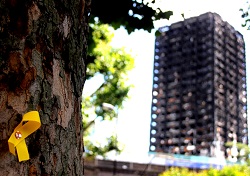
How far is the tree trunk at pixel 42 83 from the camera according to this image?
1.71 meters

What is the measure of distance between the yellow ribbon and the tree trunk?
0.03 m

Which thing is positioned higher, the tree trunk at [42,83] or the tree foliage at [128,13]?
the tree foliage at [128,13]

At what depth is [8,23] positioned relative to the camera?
5.89 feet

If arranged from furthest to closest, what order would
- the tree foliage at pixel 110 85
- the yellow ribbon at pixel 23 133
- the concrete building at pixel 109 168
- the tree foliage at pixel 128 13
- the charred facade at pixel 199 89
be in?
1. the charred facade at pixel 199 89
2. the concrete building at pixel 109 168
3. the tree foliage at pixel 110 85
4. the tree foliage at pixel 128 13
5. the yellow ribbon at pixel 23 133

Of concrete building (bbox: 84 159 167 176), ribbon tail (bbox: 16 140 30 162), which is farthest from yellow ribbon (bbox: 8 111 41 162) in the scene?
concrete building (bbox: 84 159 167 176)

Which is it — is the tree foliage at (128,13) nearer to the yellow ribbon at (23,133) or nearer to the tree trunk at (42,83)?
the tree trunk at (42,83)

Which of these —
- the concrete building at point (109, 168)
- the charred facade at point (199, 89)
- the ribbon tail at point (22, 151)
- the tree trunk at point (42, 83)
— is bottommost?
the concrete building at point (109, 168)

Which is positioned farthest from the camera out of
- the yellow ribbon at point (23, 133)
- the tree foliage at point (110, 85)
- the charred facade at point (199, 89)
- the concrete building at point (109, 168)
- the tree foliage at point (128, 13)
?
the charred facade at point (199, 89)

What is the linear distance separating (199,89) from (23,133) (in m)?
77.2

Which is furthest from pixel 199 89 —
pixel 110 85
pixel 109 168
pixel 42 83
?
pixel 42 83

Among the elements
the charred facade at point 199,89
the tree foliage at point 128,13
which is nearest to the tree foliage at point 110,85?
the tree foliage at point 128,13

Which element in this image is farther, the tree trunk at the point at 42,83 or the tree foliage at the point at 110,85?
the tree foliage at the point at 110,85

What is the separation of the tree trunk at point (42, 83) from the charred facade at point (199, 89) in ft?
243

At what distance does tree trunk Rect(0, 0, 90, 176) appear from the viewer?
Answer: 171 cm
